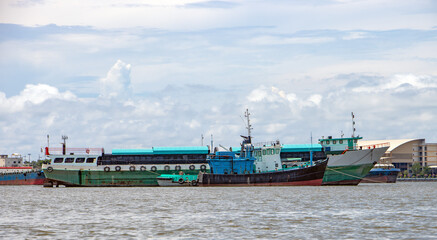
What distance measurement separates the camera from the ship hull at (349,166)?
95750 millimetres

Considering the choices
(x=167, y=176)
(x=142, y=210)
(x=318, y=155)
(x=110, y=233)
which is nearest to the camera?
(x=110, y=233)

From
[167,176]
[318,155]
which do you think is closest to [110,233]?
[167,176]

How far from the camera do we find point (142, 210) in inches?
2147

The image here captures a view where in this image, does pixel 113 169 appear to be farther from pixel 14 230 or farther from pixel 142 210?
pixel 14 230

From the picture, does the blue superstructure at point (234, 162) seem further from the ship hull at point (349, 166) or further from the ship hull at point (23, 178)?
the ship hull at point (23, 178)

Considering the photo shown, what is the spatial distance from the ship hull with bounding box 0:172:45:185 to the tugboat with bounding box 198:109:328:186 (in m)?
54.6

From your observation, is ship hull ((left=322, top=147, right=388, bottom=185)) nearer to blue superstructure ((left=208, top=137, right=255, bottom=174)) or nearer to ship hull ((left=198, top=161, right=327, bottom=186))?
ship hull ((left=198, top=161, right=327, bottom=186))

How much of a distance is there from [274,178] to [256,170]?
20.7ft

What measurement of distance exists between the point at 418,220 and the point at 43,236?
80.6 feet

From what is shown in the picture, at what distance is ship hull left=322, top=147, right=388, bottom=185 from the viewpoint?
95.8m

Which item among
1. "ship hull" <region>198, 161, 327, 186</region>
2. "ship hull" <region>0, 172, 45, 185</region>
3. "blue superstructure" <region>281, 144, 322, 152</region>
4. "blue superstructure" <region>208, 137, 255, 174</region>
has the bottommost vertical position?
"ship hull" <region>0, 172, 45, 185</region>

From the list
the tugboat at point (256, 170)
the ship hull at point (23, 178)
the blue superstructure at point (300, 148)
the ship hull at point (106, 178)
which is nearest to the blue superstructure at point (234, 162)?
the tugboat at point (256, 170)

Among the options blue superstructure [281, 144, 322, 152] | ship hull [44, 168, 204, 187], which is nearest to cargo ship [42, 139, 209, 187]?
ship hull [44, 168, 204, 187]

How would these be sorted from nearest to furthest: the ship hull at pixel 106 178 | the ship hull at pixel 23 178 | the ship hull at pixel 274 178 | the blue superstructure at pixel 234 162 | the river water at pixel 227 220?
the river water at pixel 227 220 → the ship hull at pixel 274 178 → the blue superstructure at pixel 234 162 → the ship hull at pixel 106 178 → the ship hull at pixel 23 178
